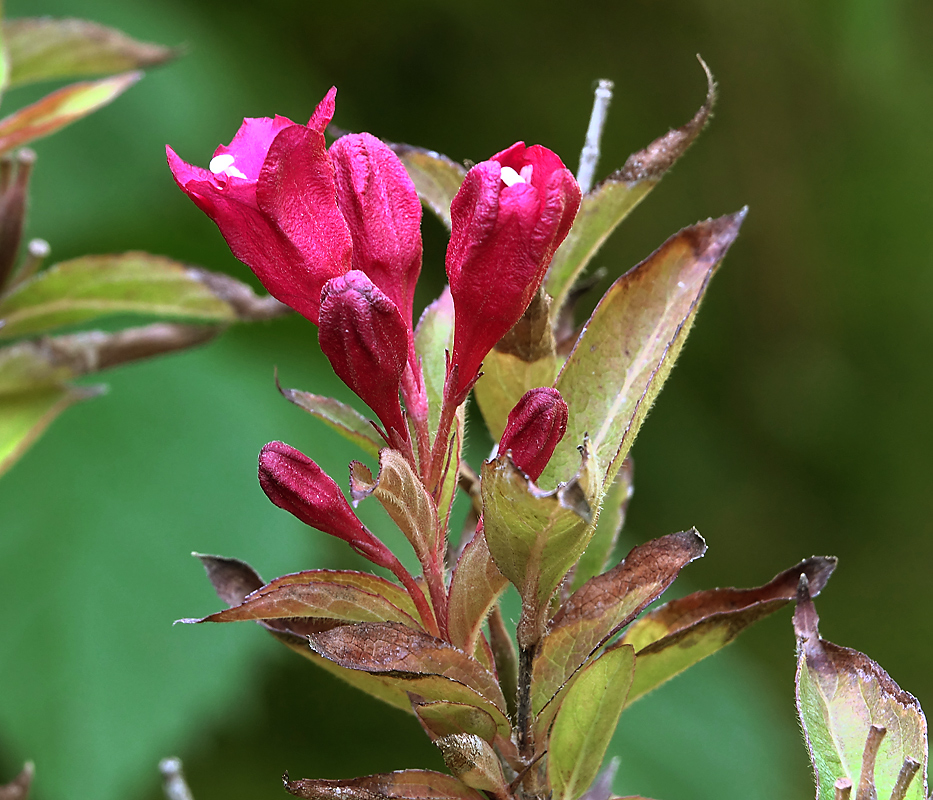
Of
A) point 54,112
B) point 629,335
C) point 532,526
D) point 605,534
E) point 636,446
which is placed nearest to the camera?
point 532,526

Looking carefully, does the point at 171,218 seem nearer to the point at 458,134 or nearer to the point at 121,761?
the point at 458,134

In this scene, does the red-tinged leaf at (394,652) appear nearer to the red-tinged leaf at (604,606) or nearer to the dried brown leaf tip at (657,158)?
the red-tinged leaf at (604,606)

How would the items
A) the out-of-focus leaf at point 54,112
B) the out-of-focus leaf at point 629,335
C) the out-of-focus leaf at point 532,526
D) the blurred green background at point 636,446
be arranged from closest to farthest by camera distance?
the out-of-focus leaf at point 532,526 → the out-of-focus leaf at point 629,335 → the out-of-focus leaf at point 54,112 → the blurred green background at point 636,446

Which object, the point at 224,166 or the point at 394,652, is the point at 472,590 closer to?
the point at 394,652

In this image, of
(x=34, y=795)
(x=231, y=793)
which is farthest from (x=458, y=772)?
(x=231, y=793)

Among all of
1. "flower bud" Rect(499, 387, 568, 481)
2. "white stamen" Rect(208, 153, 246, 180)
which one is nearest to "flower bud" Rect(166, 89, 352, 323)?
"white stamen" Rect(208, 153, 246, 180)

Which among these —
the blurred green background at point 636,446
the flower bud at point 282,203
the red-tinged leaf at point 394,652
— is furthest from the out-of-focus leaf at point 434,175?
the blurred green background at point 636,446

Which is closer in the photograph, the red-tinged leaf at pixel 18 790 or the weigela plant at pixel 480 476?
the weigela plant at pixel 480 476

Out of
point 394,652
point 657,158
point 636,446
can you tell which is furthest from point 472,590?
point 636,446
